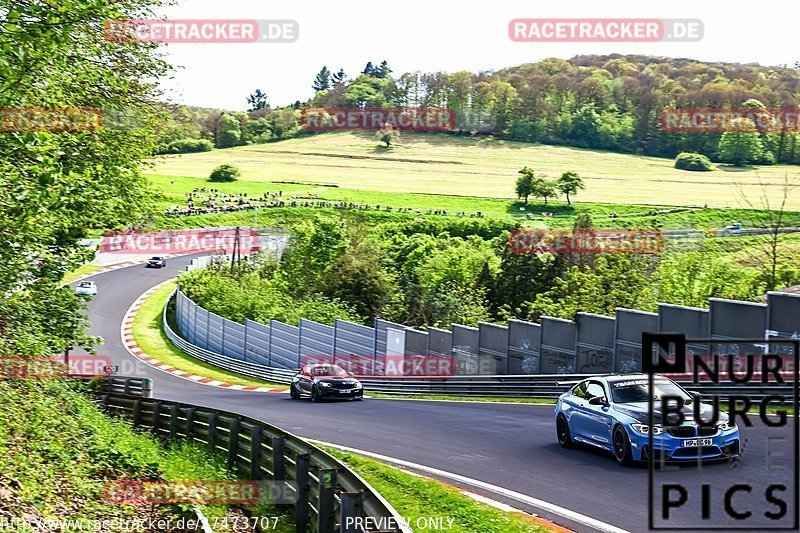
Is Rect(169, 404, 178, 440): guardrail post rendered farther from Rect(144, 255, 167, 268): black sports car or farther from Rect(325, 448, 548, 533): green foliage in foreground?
Rect(144, 255, 167, 268): black sports car

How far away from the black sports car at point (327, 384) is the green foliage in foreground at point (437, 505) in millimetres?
15641

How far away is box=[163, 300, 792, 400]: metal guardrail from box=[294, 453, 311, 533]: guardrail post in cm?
770

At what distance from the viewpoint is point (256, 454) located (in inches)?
→ 623

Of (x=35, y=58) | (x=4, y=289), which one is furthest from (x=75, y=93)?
(x=35, y=58)

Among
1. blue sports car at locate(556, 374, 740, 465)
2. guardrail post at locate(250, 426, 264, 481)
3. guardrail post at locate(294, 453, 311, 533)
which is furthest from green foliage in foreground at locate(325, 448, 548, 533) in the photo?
blue sports car at locate(556, 374, 740, 465)

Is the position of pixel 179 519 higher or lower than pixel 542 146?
lower

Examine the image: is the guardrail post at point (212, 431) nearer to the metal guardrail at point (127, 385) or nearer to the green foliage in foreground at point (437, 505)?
the green foliage in foreground at point (437, 505)

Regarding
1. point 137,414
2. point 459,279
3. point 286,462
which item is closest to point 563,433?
point 286,462

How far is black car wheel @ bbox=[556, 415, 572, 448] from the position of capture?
663 inches

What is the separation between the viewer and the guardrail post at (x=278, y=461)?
14594mm

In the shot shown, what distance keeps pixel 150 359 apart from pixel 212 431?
39.4m

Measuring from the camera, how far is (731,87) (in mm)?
165875

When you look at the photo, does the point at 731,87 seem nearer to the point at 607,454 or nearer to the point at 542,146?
the point at 542,146

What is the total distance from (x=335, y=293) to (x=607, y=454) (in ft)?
167
